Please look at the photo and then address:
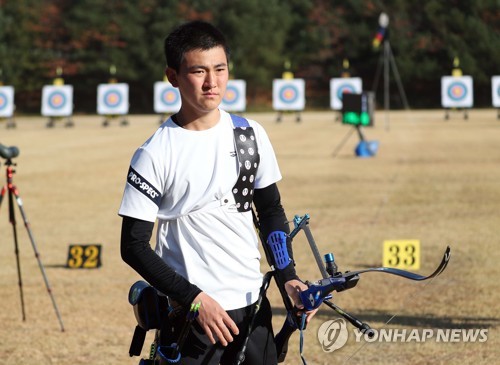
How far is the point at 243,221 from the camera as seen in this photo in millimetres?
3123

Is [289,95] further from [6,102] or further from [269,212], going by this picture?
[269,212]

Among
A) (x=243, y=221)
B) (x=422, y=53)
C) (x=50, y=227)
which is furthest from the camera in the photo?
(x=422, y=53)

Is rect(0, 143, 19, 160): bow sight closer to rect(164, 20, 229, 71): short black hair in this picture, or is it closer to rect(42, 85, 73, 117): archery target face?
rect(164, 20, 229, 71): short black hair

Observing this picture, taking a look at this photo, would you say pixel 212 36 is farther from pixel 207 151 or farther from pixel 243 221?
pixel 243 221

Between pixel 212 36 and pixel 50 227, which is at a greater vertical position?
pixel 212 36

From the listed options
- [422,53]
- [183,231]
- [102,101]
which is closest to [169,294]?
[183,231]

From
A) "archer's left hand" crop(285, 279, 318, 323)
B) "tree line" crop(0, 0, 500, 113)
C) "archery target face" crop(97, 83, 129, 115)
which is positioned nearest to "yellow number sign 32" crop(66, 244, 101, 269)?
"archer's left hand" crop(285, 279, 318, 323)

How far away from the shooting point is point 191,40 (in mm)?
2969

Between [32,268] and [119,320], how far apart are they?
2329 mm

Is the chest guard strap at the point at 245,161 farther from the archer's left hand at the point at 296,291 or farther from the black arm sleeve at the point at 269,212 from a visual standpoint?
the archer's left hand at the point at 296,291

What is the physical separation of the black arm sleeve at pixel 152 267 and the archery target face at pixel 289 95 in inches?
1405

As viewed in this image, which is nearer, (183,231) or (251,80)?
(183,231)

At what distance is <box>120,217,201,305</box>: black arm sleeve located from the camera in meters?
2.91

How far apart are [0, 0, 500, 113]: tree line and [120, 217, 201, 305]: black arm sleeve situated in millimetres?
47070
